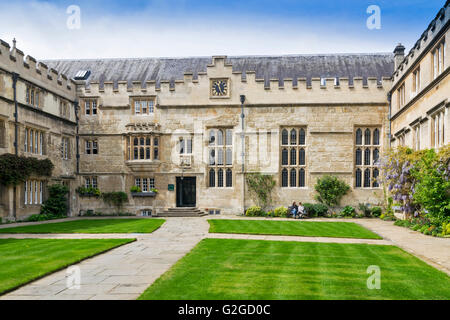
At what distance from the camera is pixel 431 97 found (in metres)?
16.5

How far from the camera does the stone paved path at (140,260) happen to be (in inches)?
261

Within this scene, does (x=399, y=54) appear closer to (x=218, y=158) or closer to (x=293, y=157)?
(x=293, y=157)

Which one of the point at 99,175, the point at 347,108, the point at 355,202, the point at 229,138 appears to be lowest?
the point at 355,202

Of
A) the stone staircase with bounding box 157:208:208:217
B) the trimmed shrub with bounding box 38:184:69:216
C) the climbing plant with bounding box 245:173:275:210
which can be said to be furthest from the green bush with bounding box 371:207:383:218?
the trimmed shrub with bounding box 38:184:69:216

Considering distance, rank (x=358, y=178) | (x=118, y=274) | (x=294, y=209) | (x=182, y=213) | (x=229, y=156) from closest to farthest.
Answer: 1. (x=118, y=274)
2. (x=294, y=209)
3. (x=182, y=213)
4. (x=358, y=178)
5. (x=229, y=156)

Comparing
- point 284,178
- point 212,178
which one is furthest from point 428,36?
point 212,178

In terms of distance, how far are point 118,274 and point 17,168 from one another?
1380cm

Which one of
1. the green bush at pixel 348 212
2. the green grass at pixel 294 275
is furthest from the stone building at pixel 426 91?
the green grass at pixel 294 275

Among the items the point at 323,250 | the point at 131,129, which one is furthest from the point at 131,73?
the point at 323,250

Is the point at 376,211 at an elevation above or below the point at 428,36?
below

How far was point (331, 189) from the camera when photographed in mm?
23359
